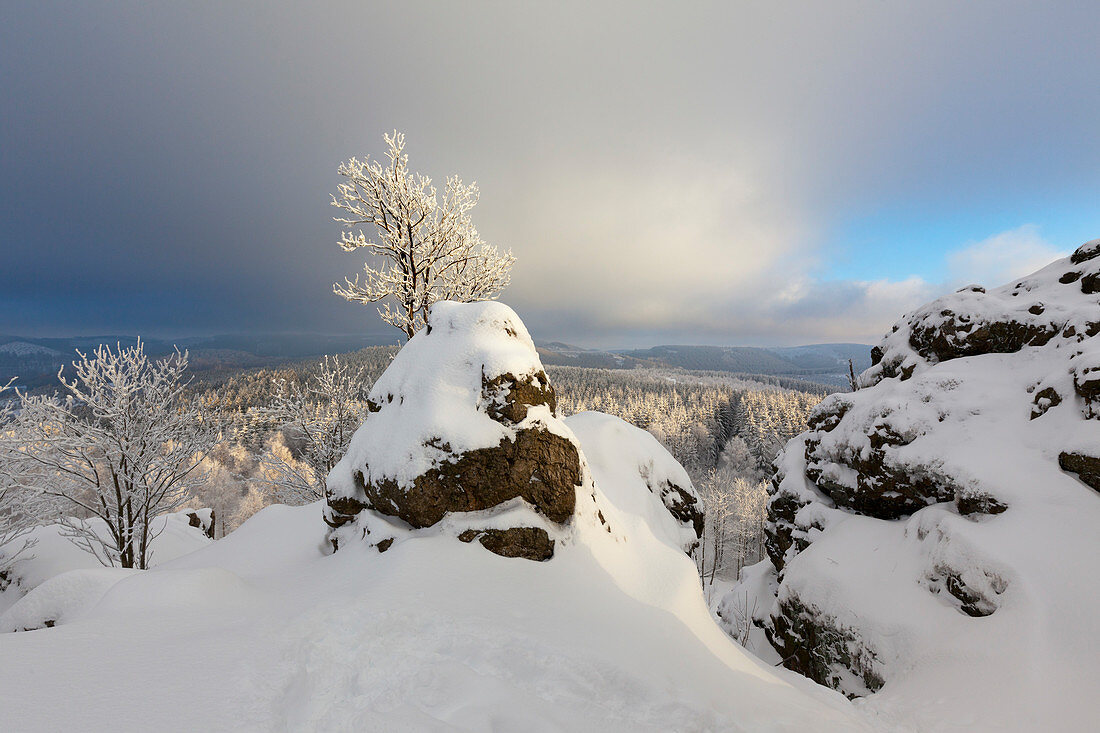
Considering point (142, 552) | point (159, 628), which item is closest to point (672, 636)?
point (159, 628)

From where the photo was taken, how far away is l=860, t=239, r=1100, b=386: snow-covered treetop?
9539 millimetres

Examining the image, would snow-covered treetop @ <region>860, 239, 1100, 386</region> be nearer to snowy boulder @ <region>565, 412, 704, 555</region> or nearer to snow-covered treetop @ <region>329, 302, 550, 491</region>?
snowy boulder @ <region>565, 412, 704, 555</region>

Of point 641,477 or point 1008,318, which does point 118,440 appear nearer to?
point 641,477

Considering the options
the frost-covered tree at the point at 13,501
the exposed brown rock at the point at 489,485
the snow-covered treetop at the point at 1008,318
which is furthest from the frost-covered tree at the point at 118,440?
the snow-covered treetop at the point at 1008,318

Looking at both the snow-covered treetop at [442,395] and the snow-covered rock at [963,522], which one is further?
the snow-covered treetop at [442,395]

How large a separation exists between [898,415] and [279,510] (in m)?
17.8

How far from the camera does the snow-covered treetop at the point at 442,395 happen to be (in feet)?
22.5

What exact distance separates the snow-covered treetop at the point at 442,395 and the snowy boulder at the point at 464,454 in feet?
0.07

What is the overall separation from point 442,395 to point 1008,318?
1538 centimetres

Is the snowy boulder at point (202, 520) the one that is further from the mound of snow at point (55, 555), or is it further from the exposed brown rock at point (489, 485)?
the exposed brown rock at point (489, 485)

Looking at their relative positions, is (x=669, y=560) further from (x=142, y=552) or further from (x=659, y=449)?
(x=142, y=552)

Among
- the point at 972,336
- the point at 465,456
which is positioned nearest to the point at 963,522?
the point at 972,336

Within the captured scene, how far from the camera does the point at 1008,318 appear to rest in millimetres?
10250

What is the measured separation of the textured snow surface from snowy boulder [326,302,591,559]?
593 mm
